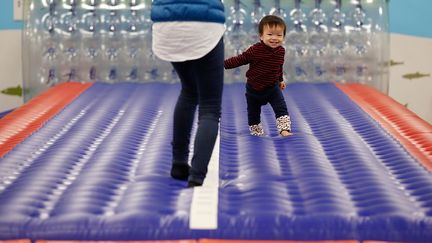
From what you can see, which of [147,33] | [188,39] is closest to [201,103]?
[188,39]

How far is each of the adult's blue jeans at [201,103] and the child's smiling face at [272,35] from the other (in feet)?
2.17

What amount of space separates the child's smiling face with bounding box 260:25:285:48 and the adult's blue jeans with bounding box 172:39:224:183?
2.17 ft

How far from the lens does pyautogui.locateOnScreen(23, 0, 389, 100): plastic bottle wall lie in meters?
4.09

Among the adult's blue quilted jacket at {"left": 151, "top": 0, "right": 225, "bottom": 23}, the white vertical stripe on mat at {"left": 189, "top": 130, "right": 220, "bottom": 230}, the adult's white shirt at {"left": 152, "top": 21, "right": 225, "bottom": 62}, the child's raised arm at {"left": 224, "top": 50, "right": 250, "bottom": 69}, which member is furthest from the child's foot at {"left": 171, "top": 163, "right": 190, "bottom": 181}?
the child's raised arm at {"left": 224, "top": 50, "right": 250, "bottom": 69}

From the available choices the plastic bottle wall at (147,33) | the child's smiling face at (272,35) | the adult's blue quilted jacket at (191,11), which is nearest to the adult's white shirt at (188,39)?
the adult's blue quilted jacket at (191,11)

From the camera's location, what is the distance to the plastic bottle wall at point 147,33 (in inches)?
161

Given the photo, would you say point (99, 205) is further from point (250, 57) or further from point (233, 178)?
point (250, 57)

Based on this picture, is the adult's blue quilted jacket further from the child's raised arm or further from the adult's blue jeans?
the child's raised arm

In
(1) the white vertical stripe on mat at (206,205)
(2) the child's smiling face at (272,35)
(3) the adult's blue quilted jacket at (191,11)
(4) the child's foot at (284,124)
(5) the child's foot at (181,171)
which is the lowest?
(1) the white vertical stripe on mat at (206,205)

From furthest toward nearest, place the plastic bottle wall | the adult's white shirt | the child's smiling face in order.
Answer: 1. the plastic bottle wall
2. the child's smiling face
3. the adult's white shirt

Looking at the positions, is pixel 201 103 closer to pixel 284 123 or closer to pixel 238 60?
pixel 238 60

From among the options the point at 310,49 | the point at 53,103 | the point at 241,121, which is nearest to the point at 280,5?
the point at 310,49

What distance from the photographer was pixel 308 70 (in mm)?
4152

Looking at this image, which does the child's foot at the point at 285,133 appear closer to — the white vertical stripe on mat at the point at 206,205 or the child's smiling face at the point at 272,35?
the child's smiling face at the point at 272,35
